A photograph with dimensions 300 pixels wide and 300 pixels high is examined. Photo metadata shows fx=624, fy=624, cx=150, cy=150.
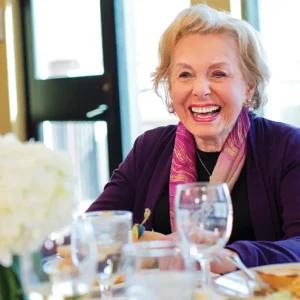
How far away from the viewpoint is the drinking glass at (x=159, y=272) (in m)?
0.76

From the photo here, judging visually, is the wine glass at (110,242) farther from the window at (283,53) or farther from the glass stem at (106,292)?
the window at (283,53)

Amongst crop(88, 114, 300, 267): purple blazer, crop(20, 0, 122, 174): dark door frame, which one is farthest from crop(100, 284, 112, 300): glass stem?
crop(20, 0, 122, 174): dark door frame

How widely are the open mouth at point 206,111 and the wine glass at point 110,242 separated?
0.91 m

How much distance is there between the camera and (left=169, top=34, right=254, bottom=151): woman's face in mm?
1812

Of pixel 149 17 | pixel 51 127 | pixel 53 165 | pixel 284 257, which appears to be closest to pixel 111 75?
pixel 149 17

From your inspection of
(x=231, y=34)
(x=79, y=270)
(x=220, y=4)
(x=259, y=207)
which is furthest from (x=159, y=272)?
(x=220, y=4)

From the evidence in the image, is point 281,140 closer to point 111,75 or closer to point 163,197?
point 163,197

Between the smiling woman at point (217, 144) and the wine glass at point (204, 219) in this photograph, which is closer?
the wine glass at point (204, 219)

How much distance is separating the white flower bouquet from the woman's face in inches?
39.8

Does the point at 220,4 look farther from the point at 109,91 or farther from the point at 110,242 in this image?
the point at 110,242

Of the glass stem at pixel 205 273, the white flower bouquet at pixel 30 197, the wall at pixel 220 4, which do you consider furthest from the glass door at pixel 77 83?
the white flower bouquet at pixel 30 197

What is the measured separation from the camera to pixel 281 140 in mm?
1772

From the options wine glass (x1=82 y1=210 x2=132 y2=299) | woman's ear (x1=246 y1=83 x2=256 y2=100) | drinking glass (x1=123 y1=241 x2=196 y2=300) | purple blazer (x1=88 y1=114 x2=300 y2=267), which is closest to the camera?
drinking glass (x1=123 y1=241 x2=196 y2=300)

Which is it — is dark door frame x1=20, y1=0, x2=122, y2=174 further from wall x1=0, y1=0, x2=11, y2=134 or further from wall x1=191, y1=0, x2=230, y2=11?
wall x1=191, y1=0, x2=230, y2=11
